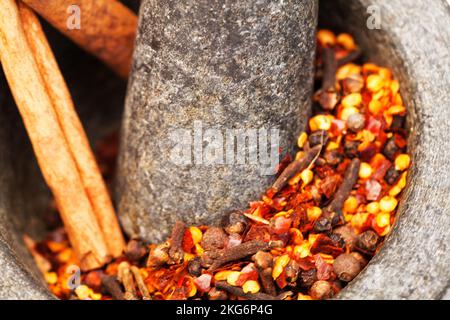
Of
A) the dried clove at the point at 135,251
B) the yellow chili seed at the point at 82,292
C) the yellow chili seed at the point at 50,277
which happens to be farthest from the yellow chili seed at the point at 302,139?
the yellow chili seed at the point at 50,277

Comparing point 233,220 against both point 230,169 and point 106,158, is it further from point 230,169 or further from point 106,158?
point 106,158

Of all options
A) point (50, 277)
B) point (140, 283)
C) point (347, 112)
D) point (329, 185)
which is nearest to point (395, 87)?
point (347, 112)

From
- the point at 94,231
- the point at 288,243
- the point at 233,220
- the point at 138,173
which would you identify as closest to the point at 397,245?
the point at 288,243

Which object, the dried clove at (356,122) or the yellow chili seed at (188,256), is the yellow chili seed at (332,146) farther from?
the yellow chili seed at (188,256)

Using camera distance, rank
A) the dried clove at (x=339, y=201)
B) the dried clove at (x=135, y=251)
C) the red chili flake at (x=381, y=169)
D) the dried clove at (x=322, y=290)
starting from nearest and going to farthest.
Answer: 1. the dried clove at (x=322, y=290)
2. the dried clove at (x=339, y=201)
3. the red chili flake at (x=381, y=169)
4. the dried clove at (x=135, y=251)

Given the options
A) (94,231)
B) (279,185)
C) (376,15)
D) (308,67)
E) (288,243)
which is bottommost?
(94,231)

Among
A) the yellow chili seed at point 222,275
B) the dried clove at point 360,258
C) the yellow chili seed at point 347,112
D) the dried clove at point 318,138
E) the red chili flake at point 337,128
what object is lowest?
the yellow chili seed at point 222,275
